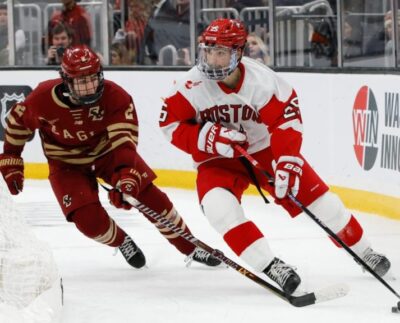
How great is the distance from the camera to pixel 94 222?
507cm

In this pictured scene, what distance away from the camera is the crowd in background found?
24.1 feet

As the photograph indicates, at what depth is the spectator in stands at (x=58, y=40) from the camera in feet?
30.3

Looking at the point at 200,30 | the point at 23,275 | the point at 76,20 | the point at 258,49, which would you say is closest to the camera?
the point at 23,275

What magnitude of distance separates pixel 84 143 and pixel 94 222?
0.34 meters

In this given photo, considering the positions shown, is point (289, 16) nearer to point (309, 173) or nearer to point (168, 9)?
point (168, 9)

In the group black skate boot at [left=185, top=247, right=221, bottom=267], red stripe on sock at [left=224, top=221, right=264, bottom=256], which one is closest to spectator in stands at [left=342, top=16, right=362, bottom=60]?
black skate boot at [left=185, top=247, right=221, bottom=267]

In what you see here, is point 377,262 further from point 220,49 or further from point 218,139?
point 220,49

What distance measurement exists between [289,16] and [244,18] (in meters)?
0.40

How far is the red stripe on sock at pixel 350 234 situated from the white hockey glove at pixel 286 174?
1.13 ft

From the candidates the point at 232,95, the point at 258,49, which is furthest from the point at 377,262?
the point at 258,49

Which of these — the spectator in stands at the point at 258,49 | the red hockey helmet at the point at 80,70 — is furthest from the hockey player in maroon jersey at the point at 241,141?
the spectator in stands at the point at 258,49

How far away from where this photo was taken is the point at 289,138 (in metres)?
4.66

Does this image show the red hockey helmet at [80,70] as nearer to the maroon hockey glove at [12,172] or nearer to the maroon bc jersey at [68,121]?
the maroon bc jersey at [68,121]

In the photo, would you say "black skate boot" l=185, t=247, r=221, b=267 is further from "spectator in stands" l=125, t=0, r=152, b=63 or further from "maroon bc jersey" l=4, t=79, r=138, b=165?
"spectator in stands" l=125, t=0, r=152, b=63
